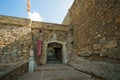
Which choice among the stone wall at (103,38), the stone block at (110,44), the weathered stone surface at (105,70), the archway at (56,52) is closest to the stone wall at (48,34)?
the archway at (56,52)

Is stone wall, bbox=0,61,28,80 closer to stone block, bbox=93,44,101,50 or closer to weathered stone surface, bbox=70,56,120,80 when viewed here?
weathered stone surface, bbox=70,56,120,80

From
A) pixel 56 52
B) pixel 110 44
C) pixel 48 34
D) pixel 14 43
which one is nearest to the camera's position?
pixel 110 44

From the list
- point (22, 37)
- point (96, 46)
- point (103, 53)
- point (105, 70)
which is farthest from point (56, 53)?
point (105, 70)

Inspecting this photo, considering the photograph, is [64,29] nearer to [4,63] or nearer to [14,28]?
[14,28]

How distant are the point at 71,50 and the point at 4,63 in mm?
4479

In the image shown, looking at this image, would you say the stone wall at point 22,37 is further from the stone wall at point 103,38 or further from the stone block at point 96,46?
the stone block at point 96,46

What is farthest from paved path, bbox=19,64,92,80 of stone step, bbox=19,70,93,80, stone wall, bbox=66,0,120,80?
stone wall, bbox=66,0,120,80

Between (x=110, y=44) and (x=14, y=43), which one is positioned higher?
(x=14, y=43)

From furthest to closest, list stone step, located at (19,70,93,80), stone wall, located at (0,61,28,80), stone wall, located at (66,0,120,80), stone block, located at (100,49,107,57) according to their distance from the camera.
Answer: stone step, located at (19,70,93,80) < stone block, located at (100,49,107,57) < stone wall, located at (66,0,120,80) < stone wall, located at (0,61,28,80)

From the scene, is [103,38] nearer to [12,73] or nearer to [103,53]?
[103,53]

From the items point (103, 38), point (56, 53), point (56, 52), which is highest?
point (103, 38)

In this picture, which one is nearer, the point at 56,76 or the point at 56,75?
the point at 56,76

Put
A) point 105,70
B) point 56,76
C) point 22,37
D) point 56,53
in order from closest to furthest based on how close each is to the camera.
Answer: point 105,70 < point 56,76 < point 22,37 < point 56,53

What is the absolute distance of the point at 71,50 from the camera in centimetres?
747
